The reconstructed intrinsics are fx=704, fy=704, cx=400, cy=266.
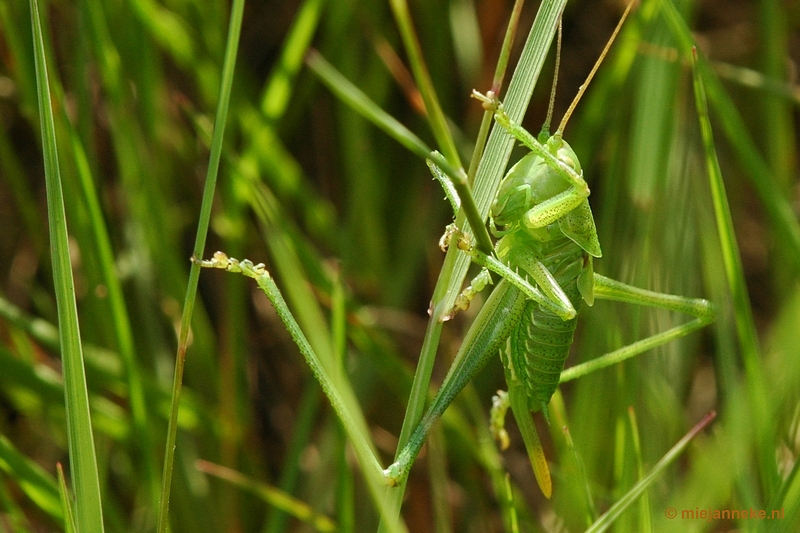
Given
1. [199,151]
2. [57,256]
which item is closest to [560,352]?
[57,256]

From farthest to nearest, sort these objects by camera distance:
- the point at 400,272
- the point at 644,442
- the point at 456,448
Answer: the point at 400,272 < the point at 456,448 < the point at 644,442

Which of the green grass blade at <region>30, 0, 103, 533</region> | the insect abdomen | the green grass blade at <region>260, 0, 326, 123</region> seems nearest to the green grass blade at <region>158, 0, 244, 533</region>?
the green grass blade at <region>30, 0, 103, 533</region>

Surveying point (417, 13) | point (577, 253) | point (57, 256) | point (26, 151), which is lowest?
point (577, 253)

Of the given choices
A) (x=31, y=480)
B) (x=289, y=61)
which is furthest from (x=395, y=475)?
(x=289, y=61)

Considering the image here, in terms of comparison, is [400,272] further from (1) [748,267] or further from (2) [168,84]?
(1) [748,267]

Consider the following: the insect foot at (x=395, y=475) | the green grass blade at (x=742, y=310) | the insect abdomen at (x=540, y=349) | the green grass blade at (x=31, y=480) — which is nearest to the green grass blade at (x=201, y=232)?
the insect foot at (x=395, y=475)
